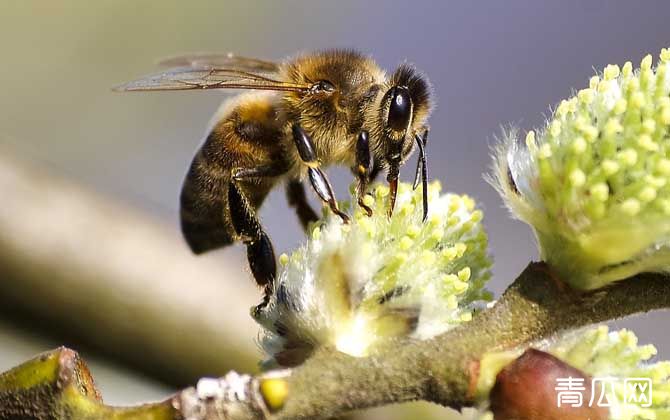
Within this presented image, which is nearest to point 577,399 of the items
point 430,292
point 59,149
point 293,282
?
point 430,292

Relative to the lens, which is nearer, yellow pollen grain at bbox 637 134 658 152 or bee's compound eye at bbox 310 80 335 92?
yellow pollen grain at bbox 637 134 658 152

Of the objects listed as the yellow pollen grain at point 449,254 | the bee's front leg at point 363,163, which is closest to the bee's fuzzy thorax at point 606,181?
the yellow pollen grain at point 449,254

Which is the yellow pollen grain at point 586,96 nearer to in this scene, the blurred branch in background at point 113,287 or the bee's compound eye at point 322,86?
the bee's compound eye at point 322,86

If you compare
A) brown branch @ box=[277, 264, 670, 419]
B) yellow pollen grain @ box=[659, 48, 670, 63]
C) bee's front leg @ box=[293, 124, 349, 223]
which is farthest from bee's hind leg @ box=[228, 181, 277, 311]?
yellow pollen grain @ box=[659, 48, 670, 63]

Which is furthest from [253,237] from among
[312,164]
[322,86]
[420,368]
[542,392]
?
[542,392]

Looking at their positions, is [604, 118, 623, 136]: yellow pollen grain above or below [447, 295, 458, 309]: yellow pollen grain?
above

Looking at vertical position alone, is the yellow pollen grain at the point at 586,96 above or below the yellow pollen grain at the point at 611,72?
below

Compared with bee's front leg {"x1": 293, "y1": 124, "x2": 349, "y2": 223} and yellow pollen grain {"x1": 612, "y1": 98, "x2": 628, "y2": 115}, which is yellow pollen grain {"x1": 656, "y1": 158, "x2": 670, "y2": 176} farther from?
bee's front leg {"x1": 293, "y1": 124, "x2": 349, "y2": 223}
